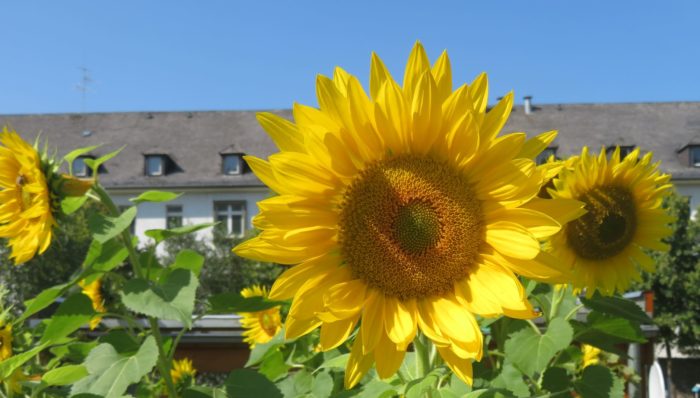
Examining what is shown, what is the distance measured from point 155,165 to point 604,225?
3011 centimetres

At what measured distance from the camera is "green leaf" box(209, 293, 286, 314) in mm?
2070

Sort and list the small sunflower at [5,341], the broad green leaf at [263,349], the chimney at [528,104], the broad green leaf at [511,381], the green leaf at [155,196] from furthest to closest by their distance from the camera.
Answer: the chimney at [528,104] < the broad green leaf at [263,349] < the small sunflower at [5,341] < the green leaf at [155,196] < the broad green leaf at [511,381]

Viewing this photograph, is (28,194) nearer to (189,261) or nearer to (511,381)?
(189,261)

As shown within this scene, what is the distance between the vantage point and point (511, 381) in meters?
1.91

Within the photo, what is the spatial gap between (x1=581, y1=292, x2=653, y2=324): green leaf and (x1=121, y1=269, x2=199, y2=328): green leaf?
4.01ft

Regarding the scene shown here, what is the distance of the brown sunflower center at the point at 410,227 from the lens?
143 cm

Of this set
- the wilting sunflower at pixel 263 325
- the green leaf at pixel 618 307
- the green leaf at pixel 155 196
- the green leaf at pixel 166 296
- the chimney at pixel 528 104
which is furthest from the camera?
the chimney at pixel 528 104

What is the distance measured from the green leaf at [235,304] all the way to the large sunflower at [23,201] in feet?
1.77

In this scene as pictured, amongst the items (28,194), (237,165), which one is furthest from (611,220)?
(237,165)

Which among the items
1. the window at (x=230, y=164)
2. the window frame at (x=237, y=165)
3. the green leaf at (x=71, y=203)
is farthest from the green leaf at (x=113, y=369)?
the window at (x=230, y=164)

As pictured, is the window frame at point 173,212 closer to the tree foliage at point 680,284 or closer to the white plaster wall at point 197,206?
the white plaster wall at point 197,206

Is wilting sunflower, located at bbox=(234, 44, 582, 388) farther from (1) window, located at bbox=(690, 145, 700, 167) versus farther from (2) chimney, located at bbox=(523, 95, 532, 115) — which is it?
(2) chimney, located at bbox=(523, 95, 532, 115)

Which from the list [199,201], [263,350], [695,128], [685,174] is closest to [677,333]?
[685,174]

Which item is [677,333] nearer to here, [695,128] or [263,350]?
[695,128]
